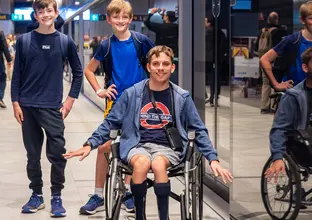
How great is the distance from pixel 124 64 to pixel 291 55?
5.88 ft

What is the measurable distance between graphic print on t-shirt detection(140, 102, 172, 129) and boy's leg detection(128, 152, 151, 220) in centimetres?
23

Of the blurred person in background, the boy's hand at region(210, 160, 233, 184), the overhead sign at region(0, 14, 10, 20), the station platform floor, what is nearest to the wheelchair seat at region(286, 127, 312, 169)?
the boy's hand at region(210, 160, 233, 184)

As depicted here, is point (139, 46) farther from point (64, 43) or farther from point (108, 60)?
point (64, 43)

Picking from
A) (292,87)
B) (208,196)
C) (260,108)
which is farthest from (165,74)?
(208,196)

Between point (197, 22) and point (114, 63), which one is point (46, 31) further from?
point (197, 22)

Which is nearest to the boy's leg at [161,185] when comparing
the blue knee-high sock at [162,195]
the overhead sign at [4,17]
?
the blue knee-high sock at [162,195]

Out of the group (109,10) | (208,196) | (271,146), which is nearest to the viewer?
(271,146)

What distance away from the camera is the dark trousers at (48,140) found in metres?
5.19

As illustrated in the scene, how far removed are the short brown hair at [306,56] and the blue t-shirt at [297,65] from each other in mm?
15

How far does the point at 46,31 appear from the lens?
17.0 feet

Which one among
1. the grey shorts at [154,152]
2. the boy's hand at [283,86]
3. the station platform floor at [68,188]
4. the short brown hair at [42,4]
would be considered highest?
the short brown hair at [42,4]

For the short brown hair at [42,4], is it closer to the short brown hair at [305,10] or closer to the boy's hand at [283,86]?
the boy's hand at [283,86]

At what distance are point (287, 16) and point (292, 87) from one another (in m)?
0.36

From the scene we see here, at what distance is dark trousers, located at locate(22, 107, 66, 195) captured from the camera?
204 inches
